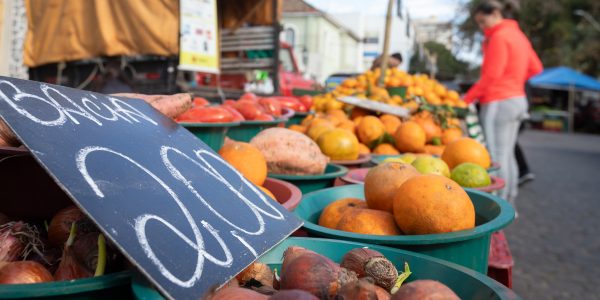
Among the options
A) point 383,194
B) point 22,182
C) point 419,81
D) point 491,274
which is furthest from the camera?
point 419,81

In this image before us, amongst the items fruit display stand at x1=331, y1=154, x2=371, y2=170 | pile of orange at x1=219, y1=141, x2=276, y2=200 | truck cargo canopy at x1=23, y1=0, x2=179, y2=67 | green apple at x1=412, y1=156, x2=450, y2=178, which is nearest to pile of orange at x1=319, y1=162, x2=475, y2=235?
pile of orange at x1=219, y1=141, x2=276, y2=200

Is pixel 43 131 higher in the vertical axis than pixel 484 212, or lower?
higher

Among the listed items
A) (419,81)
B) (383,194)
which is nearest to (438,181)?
(383,194)

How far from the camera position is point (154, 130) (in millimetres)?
1280

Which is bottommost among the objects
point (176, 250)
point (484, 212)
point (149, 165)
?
point (484, 212)

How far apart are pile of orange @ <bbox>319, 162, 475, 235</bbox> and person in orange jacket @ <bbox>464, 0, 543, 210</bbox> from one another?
3.87 m

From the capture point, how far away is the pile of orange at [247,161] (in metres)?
1.74

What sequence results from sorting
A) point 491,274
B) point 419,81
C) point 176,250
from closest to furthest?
point 176,250 → point 491,274 → point 419,81

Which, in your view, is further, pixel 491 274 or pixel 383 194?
pixel 491 274

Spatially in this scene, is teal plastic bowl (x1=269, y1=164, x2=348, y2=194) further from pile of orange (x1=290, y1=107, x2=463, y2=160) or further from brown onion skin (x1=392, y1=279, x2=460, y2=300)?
brown onion skin (x1=392, y1=279, x2=460, y2=300)

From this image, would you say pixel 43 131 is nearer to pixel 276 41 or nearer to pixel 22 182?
pixel 22 182

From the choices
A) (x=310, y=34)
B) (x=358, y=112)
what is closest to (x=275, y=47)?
(x=358, y=112)

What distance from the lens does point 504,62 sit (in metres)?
4.89

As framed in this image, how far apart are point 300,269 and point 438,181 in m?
0.67
